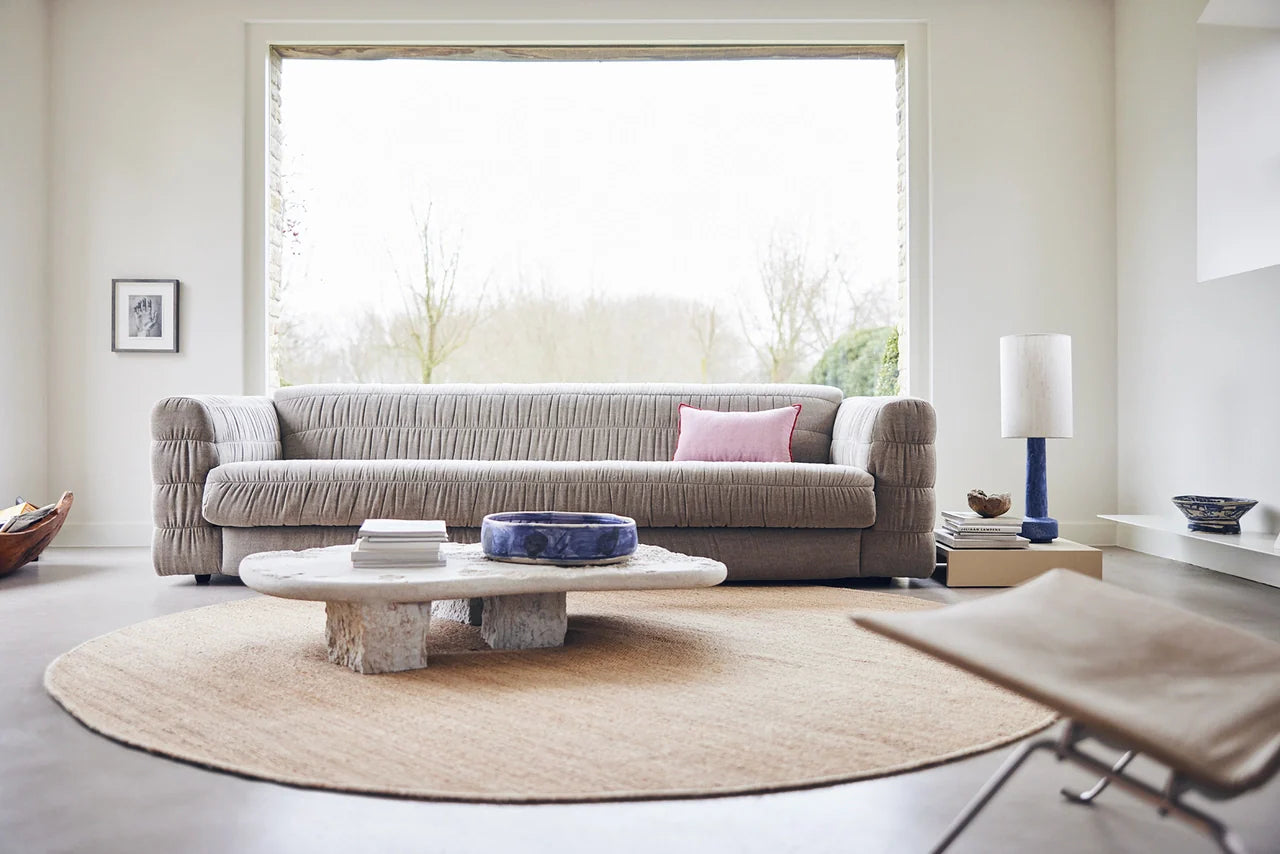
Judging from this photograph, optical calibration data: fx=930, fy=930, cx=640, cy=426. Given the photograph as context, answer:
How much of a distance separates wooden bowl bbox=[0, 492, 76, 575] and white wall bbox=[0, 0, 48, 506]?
0.82 metres

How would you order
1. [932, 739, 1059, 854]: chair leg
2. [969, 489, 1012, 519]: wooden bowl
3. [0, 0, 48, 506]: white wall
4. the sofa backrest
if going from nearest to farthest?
[932, 739, 1059, 854]: chair leg
[969, 489, 1012, 519]: wooden bowl
the sofa backrest
[0, 0, 48, 506]: white wall

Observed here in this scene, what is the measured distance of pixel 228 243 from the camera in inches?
191

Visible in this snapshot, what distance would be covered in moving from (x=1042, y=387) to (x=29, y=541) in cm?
412

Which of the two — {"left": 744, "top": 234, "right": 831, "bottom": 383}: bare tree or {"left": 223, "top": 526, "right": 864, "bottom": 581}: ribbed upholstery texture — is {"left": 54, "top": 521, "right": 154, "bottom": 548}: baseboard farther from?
{"left": 744, "top": 234, "right": 831, "bottom": 383}: bare tree

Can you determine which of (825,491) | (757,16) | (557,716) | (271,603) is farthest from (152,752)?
(757,16)

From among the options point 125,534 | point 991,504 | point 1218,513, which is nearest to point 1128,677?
point 991,504

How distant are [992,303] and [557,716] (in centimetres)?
387

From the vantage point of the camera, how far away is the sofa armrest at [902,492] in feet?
11.2

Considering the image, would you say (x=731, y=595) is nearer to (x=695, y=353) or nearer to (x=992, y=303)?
(x=695, y=353)

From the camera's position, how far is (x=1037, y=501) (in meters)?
3.74

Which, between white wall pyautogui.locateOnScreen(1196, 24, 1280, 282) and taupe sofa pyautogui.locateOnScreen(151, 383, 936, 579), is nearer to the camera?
taupe sofa pyautogui.locateOnScreen(151, 383, 936, 579)

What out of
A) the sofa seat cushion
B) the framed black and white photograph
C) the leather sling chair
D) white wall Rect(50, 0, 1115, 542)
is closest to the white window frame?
white wall Rect(50, 0, 1115, 542)

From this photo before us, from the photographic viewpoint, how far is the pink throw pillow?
3.77m

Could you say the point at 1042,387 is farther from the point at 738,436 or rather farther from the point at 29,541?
the point at 29,541
